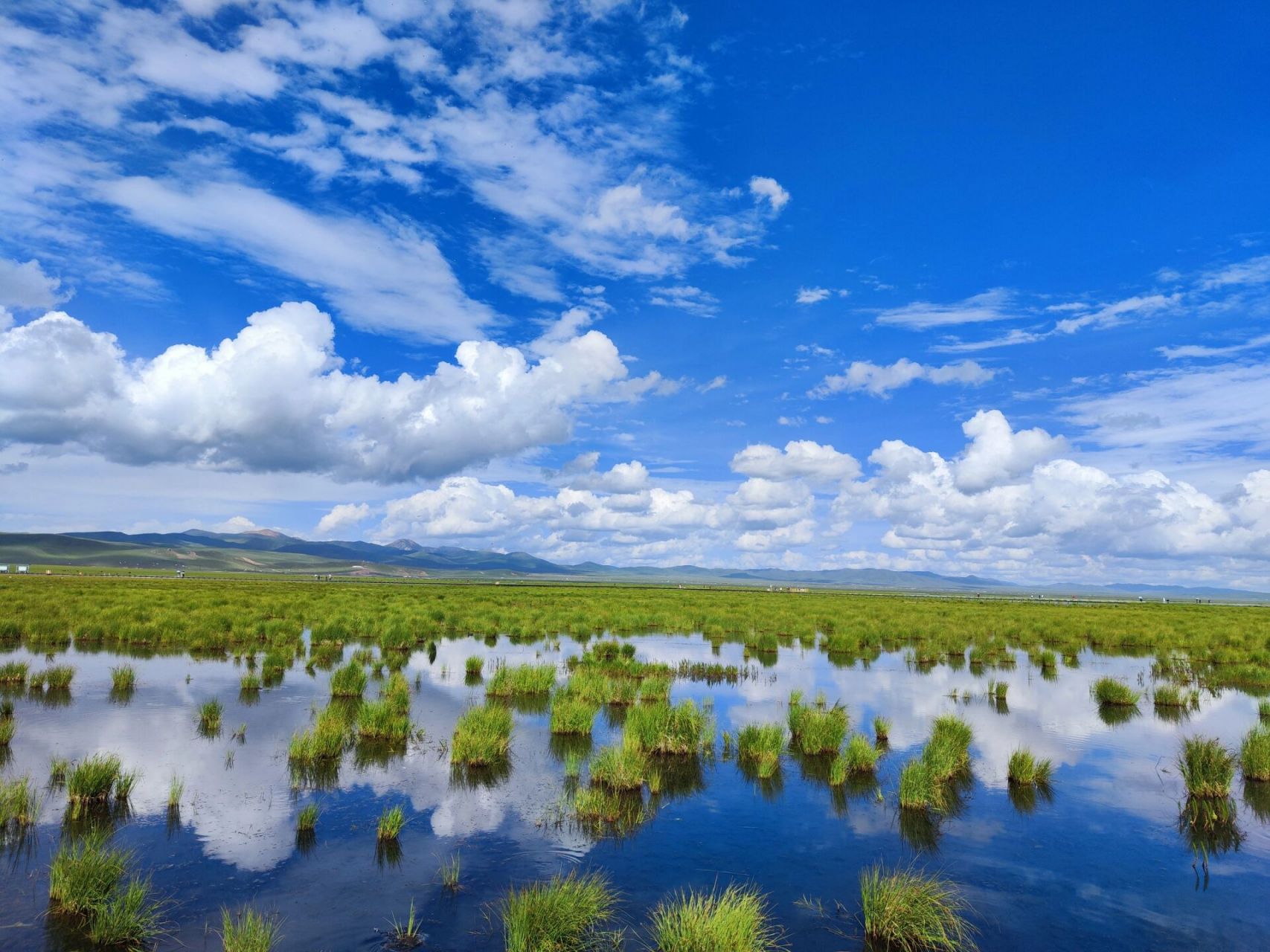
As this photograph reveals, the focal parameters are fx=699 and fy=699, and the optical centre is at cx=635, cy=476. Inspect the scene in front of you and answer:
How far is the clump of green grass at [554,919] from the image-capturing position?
Answer: 803 cm

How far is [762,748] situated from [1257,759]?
11235 millimetres

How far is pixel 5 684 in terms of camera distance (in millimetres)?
21656

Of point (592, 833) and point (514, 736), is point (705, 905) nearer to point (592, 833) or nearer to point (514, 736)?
point (592, 833)

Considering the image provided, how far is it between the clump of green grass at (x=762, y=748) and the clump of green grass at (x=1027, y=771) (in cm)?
510

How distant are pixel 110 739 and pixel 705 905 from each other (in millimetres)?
14881

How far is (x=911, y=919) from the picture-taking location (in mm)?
8969

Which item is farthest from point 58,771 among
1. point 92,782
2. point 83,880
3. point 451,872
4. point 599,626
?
point 599,626

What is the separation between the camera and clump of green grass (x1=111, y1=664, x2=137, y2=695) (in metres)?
21.7

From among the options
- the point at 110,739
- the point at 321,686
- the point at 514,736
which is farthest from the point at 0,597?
the point at 514,736

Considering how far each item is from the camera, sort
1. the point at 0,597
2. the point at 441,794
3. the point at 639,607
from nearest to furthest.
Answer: the point at 441,794, the point at 0,597, the point at 639,607

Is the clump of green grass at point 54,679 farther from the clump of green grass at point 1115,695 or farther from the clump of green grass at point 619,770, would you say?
the clump of green grass at point 1115,695

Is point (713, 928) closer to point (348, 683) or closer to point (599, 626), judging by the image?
point (348, 683)

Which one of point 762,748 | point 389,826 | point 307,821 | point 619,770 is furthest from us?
point 762,748

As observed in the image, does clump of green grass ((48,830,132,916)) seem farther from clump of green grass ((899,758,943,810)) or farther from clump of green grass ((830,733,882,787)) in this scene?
clump of green grass ((899,758,943,810))
